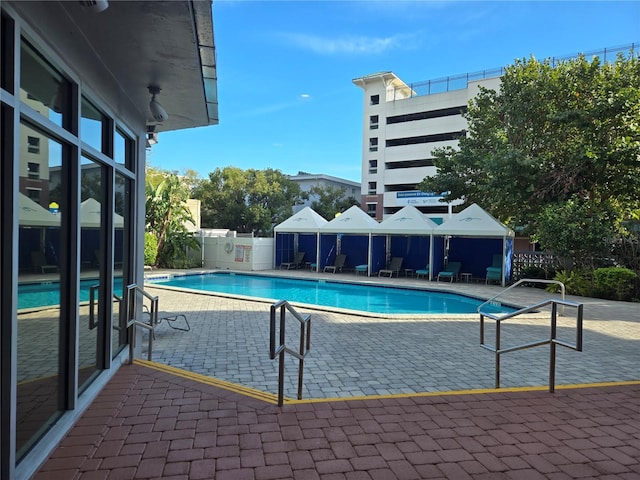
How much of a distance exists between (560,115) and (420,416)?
13.7 metres

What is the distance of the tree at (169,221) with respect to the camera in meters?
19.9

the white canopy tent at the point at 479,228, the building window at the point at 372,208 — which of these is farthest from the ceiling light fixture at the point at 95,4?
the building window at the point at 372,208

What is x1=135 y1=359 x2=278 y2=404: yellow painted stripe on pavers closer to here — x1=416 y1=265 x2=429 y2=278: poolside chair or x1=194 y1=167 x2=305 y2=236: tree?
x1=416 y1=265 x2=429 y2=278: poolside chair

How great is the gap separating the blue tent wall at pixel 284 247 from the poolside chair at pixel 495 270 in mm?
9589

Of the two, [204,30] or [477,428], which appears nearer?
[204,30]

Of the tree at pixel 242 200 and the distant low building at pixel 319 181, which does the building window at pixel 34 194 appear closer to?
the tree at pixel 242 200

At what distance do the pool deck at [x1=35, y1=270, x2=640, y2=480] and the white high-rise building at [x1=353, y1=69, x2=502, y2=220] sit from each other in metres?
42.0

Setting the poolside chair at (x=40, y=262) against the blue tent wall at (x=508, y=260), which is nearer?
the poolside chair at (x=40, y=262)

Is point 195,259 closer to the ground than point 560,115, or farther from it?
closer to the ground

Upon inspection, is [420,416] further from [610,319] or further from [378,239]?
[378,239]

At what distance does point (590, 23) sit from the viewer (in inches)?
377

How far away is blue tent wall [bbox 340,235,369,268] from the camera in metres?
21.0

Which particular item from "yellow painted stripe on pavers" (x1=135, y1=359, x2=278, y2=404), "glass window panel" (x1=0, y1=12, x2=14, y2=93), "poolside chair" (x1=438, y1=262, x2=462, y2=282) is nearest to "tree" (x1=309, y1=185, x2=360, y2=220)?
"poolside chair" (x1=438, y1=262, x2=462, y2=282)

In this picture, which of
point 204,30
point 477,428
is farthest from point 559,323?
point 204,30
